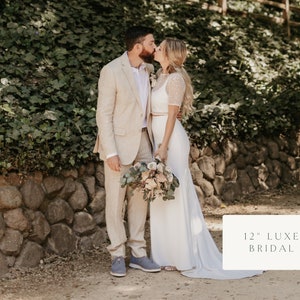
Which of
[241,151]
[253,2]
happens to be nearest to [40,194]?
[241,151]

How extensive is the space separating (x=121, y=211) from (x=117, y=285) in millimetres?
627

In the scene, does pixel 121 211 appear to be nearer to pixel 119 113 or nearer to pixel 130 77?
pixel 119 113

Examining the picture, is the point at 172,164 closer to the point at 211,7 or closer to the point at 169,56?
the point at 169,56

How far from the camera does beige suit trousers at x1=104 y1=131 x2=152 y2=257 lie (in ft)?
18.0

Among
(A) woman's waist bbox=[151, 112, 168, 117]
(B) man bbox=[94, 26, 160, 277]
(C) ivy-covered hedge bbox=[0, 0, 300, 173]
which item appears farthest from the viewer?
(C) ivy-covered hedge bbox=[0, 0, 300, 173]

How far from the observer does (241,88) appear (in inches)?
375

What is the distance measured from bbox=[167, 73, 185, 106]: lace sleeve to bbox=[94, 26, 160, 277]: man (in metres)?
0.22

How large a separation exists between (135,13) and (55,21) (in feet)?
5.83

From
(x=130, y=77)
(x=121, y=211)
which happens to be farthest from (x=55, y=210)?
(x=130, y=77)

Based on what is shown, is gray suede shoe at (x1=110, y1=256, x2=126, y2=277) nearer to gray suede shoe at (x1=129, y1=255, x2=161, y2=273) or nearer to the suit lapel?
gray suede shoe at (x1=129, y1=255, x2=161, y2=273)

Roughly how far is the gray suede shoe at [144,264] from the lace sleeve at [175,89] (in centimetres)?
136

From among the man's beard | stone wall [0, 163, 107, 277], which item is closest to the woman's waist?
the man's beard

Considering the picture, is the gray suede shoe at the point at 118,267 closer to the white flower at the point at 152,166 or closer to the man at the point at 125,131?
the man at the point at 125,131

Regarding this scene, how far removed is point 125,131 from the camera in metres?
5.41
